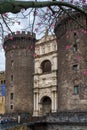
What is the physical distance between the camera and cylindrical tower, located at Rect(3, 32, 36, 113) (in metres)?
44.6

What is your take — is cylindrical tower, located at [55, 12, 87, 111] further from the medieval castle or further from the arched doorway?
the arched doorway

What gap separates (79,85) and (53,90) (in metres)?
9.77

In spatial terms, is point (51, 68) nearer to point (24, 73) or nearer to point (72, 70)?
point (24, 73)

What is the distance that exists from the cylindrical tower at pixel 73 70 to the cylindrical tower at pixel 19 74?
10808 mm

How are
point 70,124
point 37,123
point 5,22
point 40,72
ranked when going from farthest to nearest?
point 40,72, point 37,123, point 70,124, point 5,22

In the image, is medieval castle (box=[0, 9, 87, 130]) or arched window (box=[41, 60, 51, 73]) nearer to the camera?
medieval castle (box=[0, 9, 87, 130])

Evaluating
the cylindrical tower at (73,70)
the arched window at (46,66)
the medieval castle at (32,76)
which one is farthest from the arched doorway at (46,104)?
the cylindrical tower at (73,70)

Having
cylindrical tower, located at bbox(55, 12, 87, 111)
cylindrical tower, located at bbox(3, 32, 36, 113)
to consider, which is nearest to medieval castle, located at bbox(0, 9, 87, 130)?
cylindrical tower, located at bbox(3, 32, 36, 113)

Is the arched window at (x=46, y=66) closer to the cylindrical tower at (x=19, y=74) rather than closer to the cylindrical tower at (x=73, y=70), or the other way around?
the cylindrical tower at (x=19, y=74)

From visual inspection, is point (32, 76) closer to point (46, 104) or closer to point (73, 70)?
point (46, 104)

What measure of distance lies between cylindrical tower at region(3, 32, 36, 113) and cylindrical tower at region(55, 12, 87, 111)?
10808mm

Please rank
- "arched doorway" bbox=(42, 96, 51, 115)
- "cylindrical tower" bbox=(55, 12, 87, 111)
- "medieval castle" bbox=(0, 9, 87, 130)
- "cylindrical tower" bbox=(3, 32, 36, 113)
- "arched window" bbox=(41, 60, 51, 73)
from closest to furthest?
"cylindrical tower" bbox=(55, 12, 87, 111)
"medieval castle" bbox=(0, 9, 87, 130)
"arched doorway" bbox=(42, 96, 51, 115)
"cylindrical tower" bbox=(3, 32, 36, 113)
"arched window" bbox=(41, 60, 51, 73)

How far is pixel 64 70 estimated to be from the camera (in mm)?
34000

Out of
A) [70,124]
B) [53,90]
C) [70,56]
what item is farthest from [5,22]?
[53,90]
